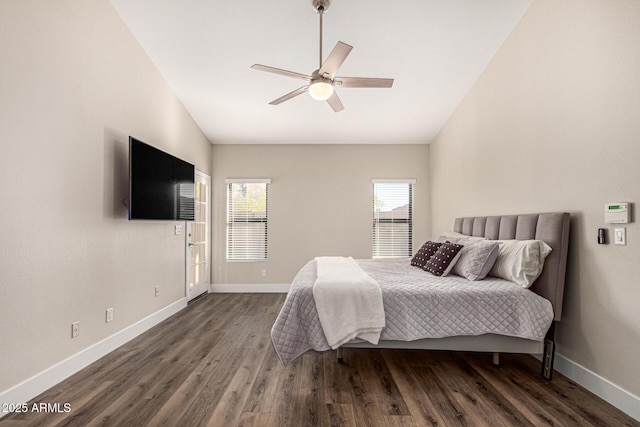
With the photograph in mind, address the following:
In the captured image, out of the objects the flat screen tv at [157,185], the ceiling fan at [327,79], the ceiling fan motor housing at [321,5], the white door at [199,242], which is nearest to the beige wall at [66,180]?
the flat screen tv at [157,185]

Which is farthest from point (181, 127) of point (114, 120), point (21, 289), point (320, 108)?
point (21, 289)

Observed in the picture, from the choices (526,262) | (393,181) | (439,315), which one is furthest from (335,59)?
(393,181)

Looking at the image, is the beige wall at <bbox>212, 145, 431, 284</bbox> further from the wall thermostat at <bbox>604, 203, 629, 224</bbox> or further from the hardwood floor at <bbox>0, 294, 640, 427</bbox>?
the wall thermostat at <bbox>604, 203, 629, 224</bbox>

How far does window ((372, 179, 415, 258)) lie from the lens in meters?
5.62

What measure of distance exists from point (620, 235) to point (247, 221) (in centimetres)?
471

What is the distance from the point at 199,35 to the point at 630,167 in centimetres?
360

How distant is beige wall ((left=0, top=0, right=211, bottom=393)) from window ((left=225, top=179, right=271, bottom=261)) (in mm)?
1993

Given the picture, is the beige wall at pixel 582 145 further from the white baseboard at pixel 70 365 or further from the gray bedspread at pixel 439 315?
the white baseboard at pixel 70 365

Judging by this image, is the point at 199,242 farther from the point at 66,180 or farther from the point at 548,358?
the point at 548,358

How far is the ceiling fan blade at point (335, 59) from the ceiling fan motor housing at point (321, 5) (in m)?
0.79

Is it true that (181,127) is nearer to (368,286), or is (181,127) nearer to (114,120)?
(114,120)

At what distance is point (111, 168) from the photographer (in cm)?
297

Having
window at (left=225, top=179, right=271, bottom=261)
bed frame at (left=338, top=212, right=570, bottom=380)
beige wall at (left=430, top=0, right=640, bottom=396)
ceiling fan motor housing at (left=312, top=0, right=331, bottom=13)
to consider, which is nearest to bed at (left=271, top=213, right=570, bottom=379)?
bed frame at (left=338, top=212, right=570, bottom=380)

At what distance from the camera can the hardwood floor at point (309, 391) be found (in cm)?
188
